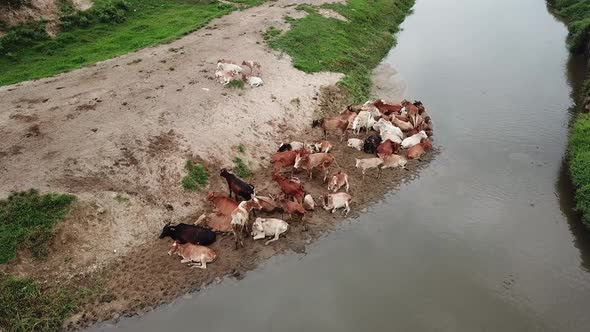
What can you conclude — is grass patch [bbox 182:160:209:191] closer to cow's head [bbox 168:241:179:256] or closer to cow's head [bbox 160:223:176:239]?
cow's head [bbox 160:223:176:239]

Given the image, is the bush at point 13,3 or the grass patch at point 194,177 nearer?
the grass patch at point 194,177

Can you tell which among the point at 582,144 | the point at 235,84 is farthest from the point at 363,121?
the point at 582,144

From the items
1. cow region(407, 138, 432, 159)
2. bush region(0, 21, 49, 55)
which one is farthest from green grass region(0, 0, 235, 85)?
cow region(407, 138, 432, 159)

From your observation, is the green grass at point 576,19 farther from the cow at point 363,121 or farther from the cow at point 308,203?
the cow at point 308,203

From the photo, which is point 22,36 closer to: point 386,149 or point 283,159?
point 283,159

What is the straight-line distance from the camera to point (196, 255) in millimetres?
11672

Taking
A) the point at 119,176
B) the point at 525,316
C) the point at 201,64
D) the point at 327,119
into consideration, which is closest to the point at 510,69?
the point at 327,119

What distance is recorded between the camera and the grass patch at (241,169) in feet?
48.7

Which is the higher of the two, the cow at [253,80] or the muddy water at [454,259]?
the cow at [253,80]

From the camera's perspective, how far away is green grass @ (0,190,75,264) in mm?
11242

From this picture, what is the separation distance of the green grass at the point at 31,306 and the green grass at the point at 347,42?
44.8 ft

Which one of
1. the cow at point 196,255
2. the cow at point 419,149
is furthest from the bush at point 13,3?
the cow at point 419,149

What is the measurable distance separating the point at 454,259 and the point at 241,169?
6.74 meters

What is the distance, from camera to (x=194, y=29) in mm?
24344
